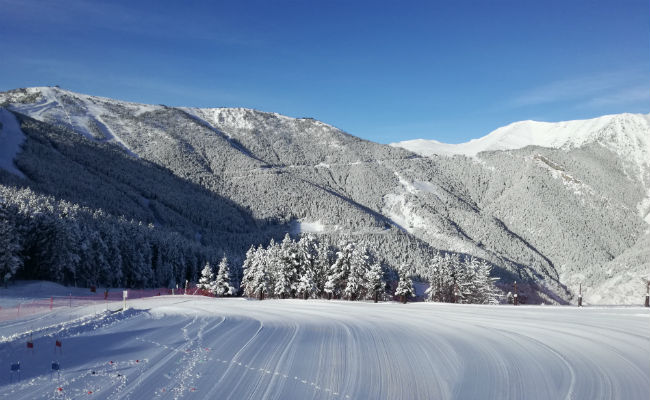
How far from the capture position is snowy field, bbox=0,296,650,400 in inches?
298

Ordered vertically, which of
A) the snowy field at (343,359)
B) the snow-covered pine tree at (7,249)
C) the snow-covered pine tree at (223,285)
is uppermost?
the snow-covered pine tree at (7,249)

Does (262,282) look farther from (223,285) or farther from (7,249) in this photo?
(7,249)

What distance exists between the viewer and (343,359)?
31.8 ft

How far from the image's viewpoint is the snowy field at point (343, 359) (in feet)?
24.8

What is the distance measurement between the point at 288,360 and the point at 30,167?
198 m

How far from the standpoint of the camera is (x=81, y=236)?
2146 inches

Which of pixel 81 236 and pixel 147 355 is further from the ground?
pixel 81 236

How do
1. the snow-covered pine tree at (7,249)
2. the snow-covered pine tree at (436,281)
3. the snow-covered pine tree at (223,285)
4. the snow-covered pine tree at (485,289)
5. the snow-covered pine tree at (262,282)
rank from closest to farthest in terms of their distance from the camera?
the snow-covered pine tree at (7,249)
the snow-covered pine tree at (262,282)
the snow-covered pine tree at (485,289)
the snow-covered pine tree at (436,281)
the snow-covered pine tree at (223,285)

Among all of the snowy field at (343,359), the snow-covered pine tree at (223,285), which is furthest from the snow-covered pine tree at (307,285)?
the snowy field at (343,359)

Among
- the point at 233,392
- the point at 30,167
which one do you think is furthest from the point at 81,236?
the point at 30,167

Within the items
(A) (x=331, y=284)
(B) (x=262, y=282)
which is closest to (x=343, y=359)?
(A) (x=331, y=284)

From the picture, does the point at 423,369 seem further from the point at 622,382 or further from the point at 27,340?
the point at 27,340

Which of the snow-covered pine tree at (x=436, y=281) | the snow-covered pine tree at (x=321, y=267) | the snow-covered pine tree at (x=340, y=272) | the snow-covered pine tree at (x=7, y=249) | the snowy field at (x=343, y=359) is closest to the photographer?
the snowy field at (x=343, y=359)

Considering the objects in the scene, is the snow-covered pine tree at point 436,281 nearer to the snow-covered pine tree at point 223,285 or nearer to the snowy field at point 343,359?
the snow-covered pine tree at point 223,285
